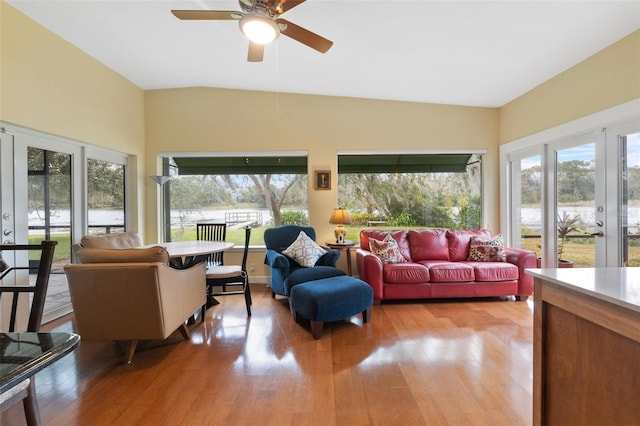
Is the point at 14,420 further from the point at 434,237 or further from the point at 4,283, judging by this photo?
the point at 434,237

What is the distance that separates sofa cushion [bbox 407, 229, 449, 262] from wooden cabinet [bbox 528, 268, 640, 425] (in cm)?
271

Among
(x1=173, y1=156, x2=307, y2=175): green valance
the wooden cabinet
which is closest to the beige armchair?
the wooden cabinet

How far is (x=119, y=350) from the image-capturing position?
239 centimetres

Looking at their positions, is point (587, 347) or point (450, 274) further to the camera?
point (450, 274)

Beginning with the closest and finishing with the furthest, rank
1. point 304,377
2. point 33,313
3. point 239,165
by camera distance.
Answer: point 33,313
point 304,377
point 239,165

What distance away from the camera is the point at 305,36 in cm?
218

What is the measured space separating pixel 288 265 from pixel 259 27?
2.32m

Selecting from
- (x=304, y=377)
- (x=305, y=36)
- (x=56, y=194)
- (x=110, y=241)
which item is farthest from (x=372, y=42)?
(x=56, y=194)

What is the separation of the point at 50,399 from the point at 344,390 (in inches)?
74.3

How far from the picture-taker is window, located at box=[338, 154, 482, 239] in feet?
15.1

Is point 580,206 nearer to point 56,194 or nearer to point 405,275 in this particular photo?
point 405,275

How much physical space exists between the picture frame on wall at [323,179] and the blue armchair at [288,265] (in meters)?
0.79

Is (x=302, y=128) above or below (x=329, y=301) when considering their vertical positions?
above

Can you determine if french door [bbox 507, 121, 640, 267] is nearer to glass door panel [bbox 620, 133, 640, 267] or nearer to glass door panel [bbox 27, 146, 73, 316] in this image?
glass door panel [bbox 620, 133, 640, 267]
